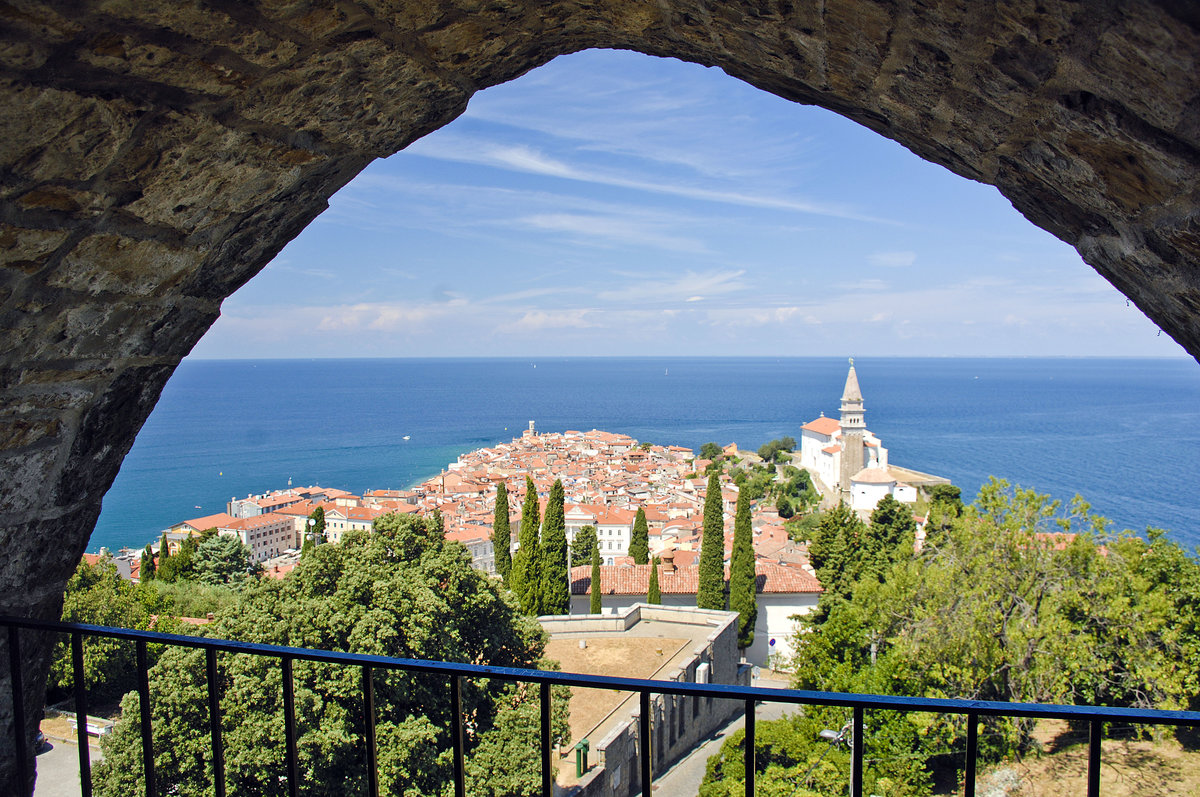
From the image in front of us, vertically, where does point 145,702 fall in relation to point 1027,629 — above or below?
above

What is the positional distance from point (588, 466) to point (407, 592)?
5898 cm

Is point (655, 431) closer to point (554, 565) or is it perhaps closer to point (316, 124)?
point (554, 565)

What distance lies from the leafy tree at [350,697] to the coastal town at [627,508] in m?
11.5

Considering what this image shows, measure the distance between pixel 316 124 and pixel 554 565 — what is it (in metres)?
21.3

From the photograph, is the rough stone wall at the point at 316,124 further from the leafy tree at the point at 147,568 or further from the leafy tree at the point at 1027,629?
the leafy tree at the point at 147,568

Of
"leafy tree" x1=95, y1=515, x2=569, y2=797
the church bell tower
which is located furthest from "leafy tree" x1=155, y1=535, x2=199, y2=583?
the church bell tower

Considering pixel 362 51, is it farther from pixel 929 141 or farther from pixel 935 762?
pixel 935 762

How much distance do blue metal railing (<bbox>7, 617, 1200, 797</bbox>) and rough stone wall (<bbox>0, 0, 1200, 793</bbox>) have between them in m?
0.25

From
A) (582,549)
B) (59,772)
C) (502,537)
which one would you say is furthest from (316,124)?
(582,549)

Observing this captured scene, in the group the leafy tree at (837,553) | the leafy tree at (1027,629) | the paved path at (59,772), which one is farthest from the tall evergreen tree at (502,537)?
the leafy tree at (1027,629)

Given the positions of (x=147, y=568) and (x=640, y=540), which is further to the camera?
(x=640, y=540)

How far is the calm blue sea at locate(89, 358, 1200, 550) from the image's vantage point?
56.2 meters

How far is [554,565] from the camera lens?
22.1 meters

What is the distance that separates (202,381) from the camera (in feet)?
608
